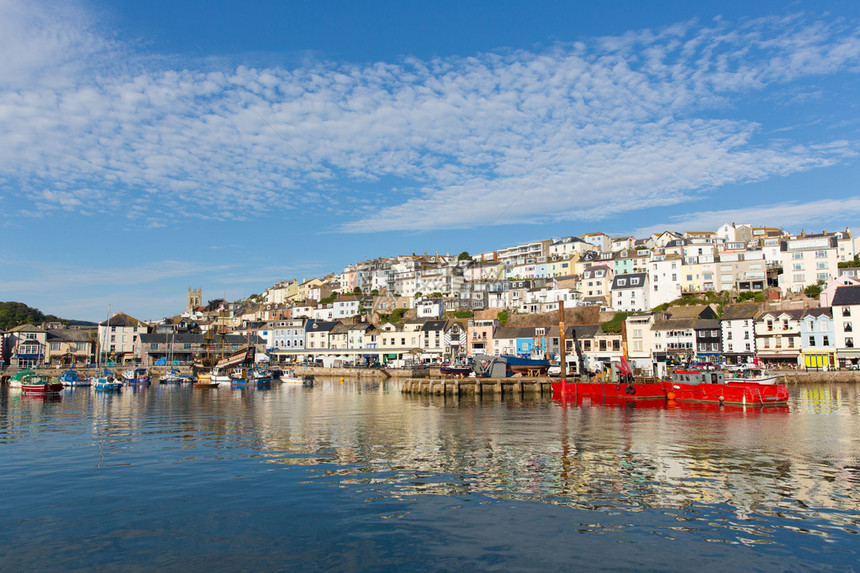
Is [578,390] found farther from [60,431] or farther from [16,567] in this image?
[16,567]

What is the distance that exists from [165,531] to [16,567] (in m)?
2.66

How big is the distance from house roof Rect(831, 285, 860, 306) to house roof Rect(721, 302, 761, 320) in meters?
8.68

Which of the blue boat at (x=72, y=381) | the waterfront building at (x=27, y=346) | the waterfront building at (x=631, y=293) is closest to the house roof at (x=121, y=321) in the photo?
the waterfront building at (x=27, y=346)

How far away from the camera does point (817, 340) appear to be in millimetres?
72188

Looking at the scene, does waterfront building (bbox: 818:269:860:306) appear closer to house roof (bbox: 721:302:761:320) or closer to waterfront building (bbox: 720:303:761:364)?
house roof (bbox: 721:302:761:320)

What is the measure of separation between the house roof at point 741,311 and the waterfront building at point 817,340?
5.71 meters

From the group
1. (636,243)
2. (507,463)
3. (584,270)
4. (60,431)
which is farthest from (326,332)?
(507,463)

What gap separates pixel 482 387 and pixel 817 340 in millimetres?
44980

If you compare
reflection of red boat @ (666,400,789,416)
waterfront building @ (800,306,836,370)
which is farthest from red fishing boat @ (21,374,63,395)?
waterfront building @ (800,306,836,370)

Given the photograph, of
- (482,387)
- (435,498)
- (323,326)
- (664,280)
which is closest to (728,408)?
(482,387)

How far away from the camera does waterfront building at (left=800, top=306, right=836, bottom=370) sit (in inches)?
2795

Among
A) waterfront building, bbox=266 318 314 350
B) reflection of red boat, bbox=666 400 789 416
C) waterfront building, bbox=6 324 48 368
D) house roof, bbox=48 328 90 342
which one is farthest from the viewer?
waterfront building, bbox=266 318 314 350

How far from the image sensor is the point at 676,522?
12.7 meters

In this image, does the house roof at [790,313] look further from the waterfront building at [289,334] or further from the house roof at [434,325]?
the waterfront building at [289,334]
